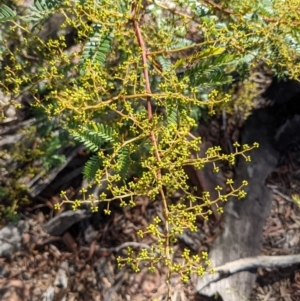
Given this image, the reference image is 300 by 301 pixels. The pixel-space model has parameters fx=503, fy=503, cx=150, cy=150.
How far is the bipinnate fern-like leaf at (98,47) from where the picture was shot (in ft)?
7.47

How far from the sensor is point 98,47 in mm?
2289

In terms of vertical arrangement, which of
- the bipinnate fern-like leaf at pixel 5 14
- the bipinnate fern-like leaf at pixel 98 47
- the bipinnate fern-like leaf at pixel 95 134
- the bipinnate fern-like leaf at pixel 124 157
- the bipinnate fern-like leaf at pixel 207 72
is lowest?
the bipinnate fern-like leaf at pixel 124 157

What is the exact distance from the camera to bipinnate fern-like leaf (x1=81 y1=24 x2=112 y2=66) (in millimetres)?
2275

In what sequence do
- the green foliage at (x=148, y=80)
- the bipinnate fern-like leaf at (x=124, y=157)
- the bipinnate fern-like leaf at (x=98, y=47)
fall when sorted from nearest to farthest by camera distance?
the green foliage at (x=148, y=80), the bipinnate fern-like leaf at (x=124, y=157), the bipinnate fern-like leaf at (x=98, y=47)

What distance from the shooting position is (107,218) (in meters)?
3.61

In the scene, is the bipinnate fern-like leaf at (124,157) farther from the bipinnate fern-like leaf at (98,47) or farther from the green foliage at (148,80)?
the bipinnate fern-like leaf at (98,47)

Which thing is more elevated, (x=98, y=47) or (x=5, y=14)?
(x=5, y=14)

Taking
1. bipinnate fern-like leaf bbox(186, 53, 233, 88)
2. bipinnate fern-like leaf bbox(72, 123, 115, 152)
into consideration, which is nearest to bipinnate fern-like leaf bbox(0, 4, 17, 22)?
bipinnate fern-like leaf bbox(72, 123, 115, 152)

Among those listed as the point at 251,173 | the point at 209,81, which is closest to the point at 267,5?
the point at 209,81

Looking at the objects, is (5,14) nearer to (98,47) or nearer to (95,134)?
(98,47)

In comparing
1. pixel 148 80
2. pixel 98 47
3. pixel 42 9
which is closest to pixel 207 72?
pixel 148 80

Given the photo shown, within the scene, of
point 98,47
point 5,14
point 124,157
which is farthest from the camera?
point 5,14

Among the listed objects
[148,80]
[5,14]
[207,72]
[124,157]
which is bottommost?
[124,157]

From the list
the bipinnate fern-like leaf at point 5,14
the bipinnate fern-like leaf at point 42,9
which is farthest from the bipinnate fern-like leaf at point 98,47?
the bipinnate fern-like leaf at point 5,14
